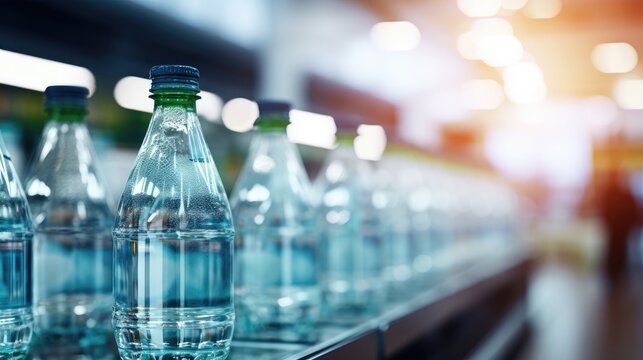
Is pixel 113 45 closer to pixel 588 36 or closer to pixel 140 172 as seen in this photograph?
pixel 140 172

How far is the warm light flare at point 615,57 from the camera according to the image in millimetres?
6174

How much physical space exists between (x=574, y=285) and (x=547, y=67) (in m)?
1.85

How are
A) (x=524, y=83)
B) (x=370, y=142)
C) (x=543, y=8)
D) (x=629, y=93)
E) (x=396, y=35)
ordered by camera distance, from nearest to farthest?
(x=370, y=142), (x=396, y=35), (x=543, y=8), (x=524, y=83), (x=629, y=93)

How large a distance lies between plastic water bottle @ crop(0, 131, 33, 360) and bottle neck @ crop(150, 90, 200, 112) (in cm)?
18

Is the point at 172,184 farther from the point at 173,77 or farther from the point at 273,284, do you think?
the point at 273,284

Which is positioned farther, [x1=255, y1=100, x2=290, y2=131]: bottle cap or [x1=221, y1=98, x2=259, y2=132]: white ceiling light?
[x1=221, y1=98, x2=259, y2=132]: white ceiling light

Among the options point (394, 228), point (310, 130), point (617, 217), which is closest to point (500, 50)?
point (310, 130)

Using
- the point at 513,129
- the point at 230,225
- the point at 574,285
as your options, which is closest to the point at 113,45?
the point at 230,225

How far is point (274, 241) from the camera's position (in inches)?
46.2

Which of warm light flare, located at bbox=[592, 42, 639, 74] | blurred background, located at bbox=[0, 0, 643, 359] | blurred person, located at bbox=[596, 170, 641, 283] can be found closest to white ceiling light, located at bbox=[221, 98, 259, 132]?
blurred background, located at bbox=[0, 0, 643, 359]

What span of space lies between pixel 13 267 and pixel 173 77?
0.27 meters

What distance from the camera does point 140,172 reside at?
33.0 inches

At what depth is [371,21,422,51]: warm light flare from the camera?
11.9 ft

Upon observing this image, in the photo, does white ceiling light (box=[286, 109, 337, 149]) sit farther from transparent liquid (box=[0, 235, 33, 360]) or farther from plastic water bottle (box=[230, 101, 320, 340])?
transparent liquid (box=[0, 235, 33, 360])
